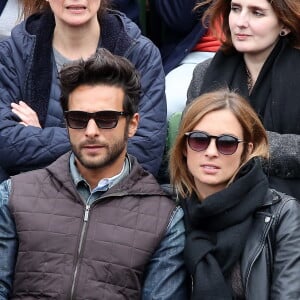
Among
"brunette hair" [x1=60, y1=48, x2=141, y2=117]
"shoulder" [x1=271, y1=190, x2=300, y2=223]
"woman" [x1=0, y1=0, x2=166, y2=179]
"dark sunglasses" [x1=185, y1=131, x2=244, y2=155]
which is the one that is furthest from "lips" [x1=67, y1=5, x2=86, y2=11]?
"shoulder" [x1=271, y1=190, x2=300, y2=223]

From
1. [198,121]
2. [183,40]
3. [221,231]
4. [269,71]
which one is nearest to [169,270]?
[221,231]

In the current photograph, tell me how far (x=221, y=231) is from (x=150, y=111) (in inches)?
38.1

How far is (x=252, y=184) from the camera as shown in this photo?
3775 millimetres

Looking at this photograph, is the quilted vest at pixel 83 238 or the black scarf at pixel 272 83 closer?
the quilted vest at pixel 83 238

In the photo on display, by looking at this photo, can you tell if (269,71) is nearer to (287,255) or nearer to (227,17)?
(227,17)

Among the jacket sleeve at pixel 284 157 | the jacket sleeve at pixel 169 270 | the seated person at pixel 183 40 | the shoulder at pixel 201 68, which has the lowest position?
the jacket sleeve at pixel 169 270

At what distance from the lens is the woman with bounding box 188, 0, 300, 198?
4.22 meters

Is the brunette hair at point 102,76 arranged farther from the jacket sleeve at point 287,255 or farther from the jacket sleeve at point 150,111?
the jacket sleeve at point 287,255

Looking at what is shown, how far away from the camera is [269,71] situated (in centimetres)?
445

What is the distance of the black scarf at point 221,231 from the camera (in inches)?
144

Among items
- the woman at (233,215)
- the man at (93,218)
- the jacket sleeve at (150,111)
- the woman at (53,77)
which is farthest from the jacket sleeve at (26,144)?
the woman at (233,215)

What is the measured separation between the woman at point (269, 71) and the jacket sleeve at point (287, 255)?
0.46 metres

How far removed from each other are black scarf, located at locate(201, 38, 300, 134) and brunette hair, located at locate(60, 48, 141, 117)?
67 cm

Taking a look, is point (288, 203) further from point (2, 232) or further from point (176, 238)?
point (2, 232)
